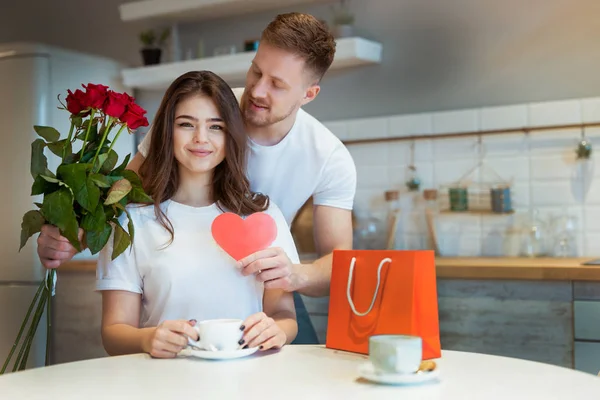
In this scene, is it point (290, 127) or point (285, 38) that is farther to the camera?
point (290, 127)

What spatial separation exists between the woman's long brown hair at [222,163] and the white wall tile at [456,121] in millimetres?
1823

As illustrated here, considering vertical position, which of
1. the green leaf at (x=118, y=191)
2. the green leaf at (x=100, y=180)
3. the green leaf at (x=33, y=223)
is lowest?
the green leaf at (x=33, y=223)

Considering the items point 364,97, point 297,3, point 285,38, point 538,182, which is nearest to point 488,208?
point 538,182

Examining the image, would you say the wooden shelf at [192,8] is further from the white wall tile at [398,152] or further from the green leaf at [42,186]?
the green leaf at [42,186]

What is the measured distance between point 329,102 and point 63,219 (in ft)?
8.41

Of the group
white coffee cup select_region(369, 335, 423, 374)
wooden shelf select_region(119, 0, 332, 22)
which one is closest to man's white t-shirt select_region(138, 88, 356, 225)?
white coffee cup select_region(369, 335, 423, 374)

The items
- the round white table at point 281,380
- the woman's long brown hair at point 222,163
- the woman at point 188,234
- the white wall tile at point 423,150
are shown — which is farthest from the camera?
the white wall tile at point 423,150

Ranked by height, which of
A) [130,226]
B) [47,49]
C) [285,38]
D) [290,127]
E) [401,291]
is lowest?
[401,291]

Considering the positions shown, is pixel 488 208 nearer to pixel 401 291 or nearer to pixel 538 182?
pixel 538 182

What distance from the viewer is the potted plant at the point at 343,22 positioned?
375 cm

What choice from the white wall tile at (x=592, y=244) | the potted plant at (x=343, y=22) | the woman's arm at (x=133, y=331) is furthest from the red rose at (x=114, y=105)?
the white wall tile at (x=592, y=244)

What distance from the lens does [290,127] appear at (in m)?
2.36

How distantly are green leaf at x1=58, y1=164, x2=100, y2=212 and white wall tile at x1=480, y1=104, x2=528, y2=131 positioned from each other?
238cm

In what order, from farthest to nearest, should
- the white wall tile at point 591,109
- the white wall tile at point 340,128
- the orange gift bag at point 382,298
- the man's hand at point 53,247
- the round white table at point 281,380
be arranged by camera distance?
the white wall tile at point 340,128, the white wall tile at point 591,109, the man's hand at point 53,247, the orange gift bag at point 382,298, the round white table at point 281,380
